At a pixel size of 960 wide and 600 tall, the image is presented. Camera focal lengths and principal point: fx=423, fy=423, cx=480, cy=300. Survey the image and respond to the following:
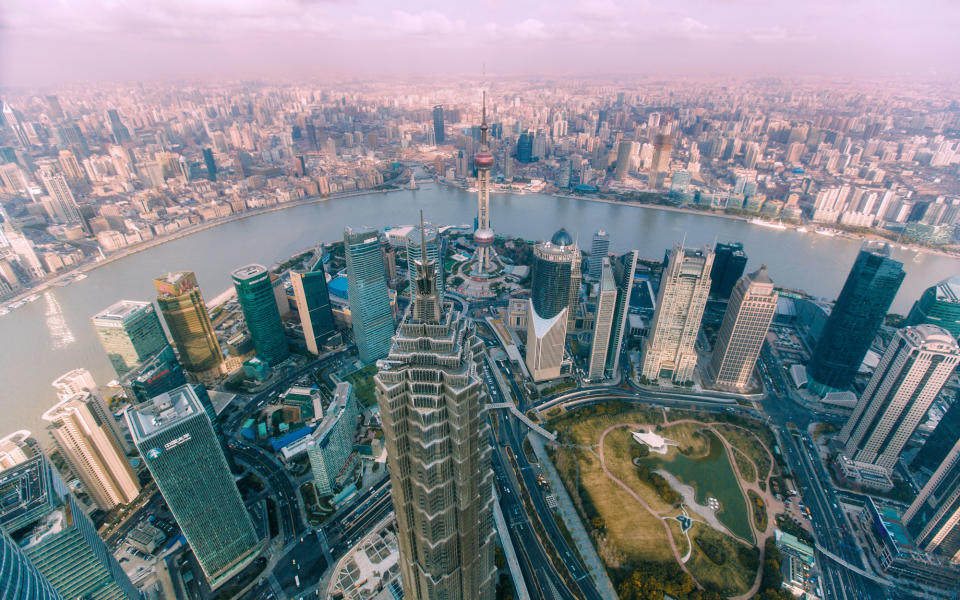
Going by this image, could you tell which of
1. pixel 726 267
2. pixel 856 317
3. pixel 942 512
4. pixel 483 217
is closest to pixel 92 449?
pixel 483 217

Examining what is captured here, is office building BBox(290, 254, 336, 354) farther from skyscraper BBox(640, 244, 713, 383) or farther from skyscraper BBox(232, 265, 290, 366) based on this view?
skyscraper BBox(640, 244, 713, 383)

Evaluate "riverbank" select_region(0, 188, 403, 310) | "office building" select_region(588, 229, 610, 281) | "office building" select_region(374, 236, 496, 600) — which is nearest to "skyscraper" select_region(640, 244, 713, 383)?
"office building" select_region(588, 229, 610, 281)

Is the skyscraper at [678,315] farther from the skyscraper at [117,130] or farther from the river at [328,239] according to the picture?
the skyscraper at [117,130]

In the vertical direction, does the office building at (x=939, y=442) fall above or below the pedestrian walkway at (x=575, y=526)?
above

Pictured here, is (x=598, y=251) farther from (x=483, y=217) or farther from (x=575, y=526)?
(x=575, y=526)

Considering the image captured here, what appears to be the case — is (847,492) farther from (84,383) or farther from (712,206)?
(712,206)

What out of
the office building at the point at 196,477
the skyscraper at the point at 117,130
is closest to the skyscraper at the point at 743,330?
the office building at the point at 196,477
